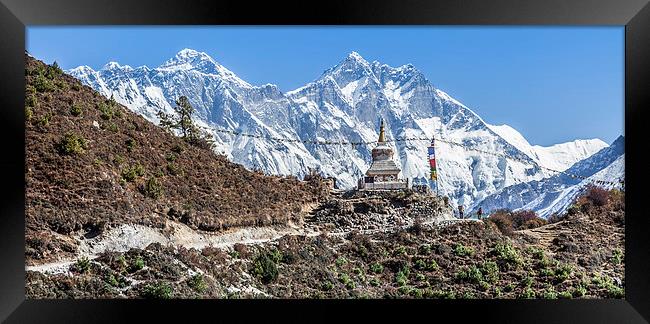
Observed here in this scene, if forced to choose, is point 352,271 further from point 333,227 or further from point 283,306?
point 283,306

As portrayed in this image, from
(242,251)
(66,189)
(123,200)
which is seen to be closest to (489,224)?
(242,251)

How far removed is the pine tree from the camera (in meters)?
17.0

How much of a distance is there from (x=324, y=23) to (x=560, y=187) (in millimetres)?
12886

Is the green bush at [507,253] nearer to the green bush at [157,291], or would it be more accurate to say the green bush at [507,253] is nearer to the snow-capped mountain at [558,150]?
the snow-capped mountain at [558,150]

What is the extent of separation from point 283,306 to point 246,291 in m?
4.03

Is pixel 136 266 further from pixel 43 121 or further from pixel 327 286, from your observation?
pixel 43 121

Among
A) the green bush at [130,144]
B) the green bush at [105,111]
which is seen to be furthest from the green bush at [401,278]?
the green bush at [105,111]

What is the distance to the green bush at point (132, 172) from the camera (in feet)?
41.9

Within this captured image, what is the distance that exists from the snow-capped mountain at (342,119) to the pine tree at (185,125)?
0.73 meters

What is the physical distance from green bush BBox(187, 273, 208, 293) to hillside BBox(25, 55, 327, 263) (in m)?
2.02

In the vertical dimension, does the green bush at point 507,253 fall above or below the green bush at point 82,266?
below

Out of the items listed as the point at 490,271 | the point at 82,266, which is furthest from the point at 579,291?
the point at 82,266

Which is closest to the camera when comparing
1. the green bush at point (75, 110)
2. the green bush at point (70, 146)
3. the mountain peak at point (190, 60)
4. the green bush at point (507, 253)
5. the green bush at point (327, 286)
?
the green bush at point (327, 286)

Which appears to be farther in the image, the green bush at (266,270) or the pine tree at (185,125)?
the pine tree at (185,125)
